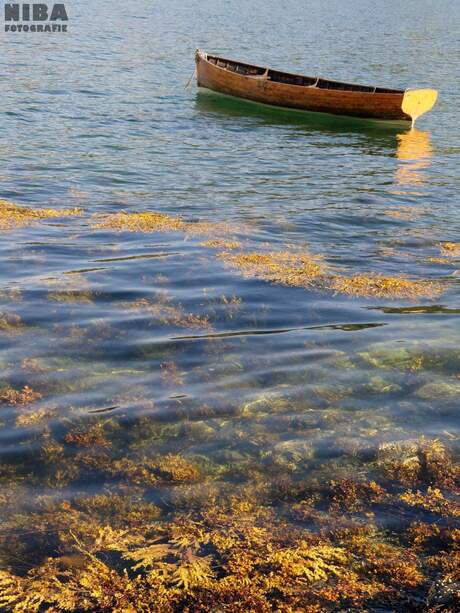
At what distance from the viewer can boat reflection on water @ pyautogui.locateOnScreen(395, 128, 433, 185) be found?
21094 millimetres

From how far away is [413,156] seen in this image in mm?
24125

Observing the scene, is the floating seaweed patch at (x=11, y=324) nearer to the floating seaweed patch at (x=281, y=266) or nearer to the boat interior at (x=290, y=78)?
the floating seaweed patch at (x=281, y=266)

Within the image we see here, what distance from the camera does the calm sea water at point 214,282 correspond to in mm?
7406

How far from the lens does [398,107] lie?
27.2m

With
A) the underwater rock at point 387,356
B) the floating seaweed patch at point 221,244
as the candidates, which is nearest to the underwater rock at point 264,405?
the underwater rock at point 387,356

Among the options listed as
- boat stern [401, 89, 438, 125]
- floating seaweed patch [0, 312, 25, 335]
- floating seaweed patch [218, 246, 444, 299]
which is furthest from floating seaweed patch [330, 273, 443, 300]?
boat stern [401, 89, 438, 125]

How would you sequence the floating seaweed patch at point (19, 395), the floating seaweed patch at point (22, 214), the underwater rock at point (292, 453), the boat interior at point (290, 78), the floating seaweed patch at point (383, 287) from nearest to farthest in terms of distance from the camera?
the underwater rock at point (292, 453), the floating seaweed patch at point (19, 395), the floating seaweed patch at point (383, 287), the floating seaweed patch at point (22, 214), the boat interior at point (290, 78)

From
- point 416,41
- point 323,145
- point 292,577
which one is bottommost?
point 292,577

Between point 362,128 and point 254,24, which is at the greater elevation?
point 254,24

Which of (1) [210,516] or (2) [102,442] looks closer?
(1) [210,516]

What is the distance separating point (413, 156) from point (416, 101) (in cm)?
432

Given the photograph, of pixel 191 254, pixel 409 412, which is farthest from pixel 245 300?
pixel 409 412

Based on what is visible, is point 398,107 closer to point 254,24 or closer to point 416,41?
point 416,41

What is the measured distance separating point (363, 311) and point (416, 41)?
168 feet
